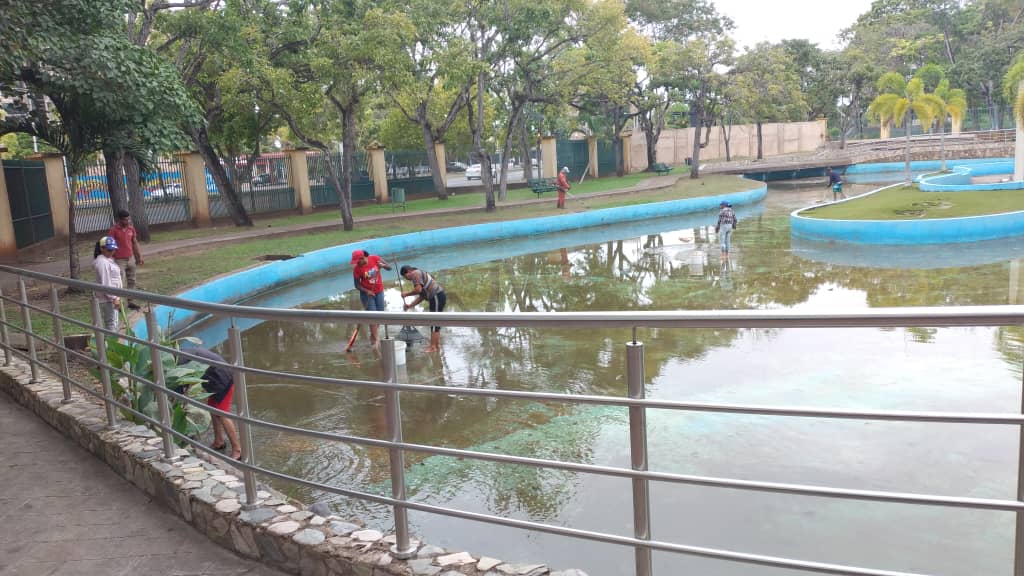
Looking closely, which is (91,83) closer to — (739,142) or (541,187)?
(541,187)

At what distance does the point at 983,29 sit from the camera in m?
53.5

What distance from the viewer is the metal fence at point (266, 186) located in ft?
89.4

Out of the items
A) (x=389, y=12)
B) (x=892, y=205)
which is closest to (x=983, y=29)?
(x=892, y=205)

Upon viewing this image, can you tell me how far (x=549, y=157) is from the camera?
123 ft

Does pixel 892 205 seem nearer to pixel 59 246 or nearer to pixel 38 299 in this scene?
pixel 38 299

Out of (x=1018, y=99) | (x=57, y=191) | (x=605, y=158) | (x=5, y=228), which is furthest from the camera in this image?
(x=605, y=158)

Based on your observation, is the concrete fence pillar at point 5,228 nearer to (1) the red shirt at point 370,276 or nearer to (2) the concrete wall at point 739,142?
(1) the red shirt at point 370,276

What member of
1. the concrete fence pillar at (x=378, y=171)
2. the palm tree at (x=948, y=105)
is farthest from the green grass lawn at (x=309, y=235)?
the palm tree at (x=948, y=105)

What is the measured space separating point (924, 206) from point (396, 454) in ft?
69.3

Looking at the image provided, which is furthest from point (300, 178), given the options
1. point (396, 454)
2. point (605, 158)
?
point (396, 454)

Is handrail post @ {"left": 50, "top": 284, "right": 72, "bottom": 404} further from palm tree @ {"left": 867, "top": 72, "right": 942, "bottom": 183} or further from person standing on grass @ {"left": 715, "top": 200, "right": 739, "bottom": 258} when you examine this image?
palm tree @ {"left": 867, "top": 72, "right": 942, "bottom": 183}

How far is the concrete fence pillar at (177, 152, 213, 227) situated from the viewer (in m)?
24.4

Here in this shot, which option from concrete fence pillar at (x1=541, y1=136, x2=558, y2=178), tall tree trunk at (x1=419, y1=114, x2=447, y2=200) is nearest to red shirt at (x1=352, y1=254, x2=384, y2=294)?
tall tree trunk at (x1=419, y1=114, x2=447, y2=200)

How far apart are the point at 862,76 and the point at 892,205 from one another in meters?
31.2
